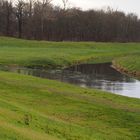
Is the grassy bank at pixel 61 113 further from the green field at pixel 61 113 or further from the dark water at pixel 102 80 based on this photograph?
the dark water at pixel 102 80

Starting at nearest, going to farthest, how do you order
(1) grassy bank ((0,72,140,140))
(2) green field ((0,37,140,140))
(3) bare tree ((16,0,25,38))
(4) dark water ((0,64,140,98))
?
(2) green field ((0,37,140,140)), (1) grassy bank ((0,72,140,140)), (4) dark water ((0,64,140,98)), (3) bare tree ((16,0,25,38))

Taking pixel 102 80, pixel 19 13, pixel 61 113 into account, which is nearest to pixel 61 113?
pixel 61 113

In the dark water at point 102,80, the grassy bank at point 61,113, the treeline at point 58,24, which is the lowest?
the dark water at point 102,80

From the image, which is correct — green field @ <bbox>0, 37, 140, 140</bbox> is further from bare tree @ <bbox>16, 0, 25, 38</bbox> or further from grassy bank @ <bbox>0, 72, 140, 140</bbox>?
bare tree @ <bbox>16, 0, 25, 38</bbox>

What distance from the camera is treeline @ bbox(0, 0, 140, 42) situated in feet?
372

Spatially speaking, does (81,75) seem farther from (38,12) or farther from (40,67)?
(38,12)

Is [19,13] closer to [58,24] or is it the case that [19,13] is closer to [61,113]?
[58,24]

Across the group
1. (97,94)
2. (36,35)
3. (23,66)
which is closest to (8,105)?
(97,94)

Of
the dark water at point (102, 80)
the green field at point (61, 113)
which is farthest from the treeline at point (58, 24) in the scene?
the green field at point (61, 113)

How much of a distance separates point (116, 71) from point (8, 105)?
118 feet

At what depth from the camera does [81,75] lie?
48.9m

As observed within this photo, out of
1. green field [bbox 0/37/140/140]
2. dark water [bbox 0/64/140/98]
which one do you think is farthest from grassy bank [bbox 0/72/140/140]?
dark water [bbox 0/64/140/98]

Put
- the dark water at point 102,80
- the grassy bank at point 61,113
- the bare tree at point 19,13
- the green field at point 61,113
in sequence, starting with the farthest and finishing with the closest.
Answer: the bare tree at point 19,13 → the dark water at point 102,80 → the grassy bank at point 61,113 → the green field at point 61,113

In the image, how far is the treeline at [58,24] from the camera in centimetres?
11344
